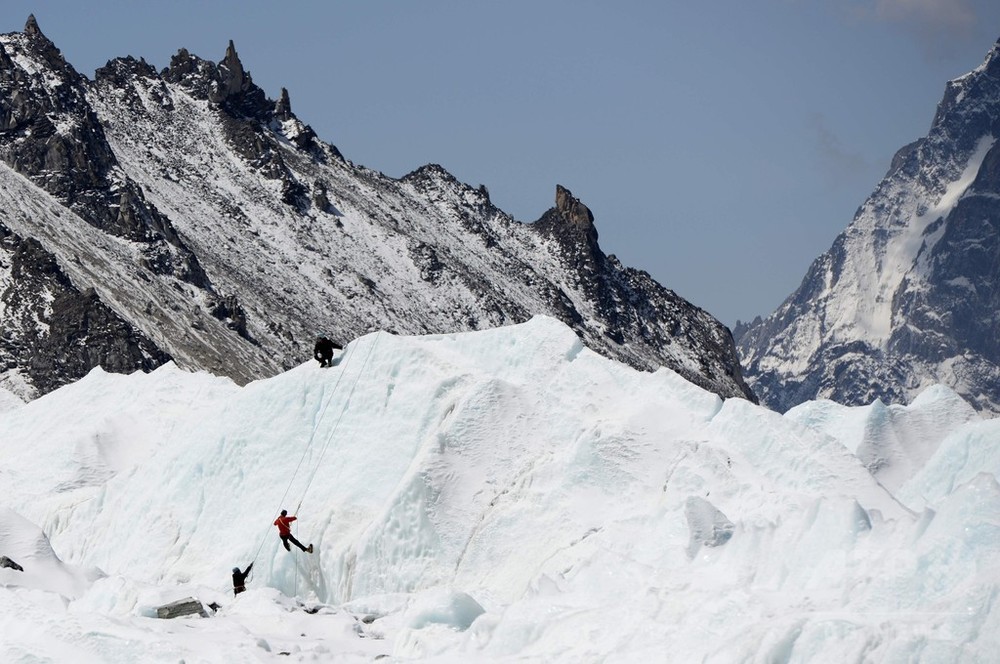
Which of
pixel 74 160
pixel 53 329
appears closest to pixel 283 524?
pixel 53 329

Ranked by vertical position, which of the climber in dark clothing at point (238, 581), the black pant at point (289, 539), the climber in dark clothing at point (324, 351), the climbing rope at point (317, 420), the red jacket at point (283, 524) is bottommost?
the climber in dark clothing at point (238, 581)

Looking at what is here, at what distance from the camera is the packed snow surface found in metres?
21.8

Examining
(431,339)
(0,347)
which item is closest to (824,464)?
(431,339)

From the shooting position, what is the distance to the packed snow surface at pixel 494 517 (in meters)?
21.8

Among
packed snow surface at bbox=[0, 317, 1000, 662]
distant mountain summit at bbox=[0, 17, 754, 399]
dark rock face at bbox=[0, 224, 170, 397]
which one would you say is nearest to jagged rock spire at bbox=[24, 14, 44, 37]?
distant mountain summit at bbox=[0, 17, 754, 399]

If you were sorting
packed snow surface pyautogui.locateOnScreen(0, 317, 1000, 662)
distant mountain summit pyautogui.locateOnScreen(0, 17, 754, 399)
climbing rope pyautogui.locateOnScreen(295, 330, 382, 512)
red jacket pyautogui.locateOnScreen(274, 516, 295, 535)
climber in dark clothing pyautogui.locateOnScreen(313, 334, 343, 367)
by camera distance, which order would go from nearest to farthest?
packed snow surface pyautogui.locateOnScreen(0, 317, 1000, 662) → red jacket pyautogui.locateOnScreen(274, 516, 295, 535) → climbing rope pyautogui.locateOnScreen(295, 330, 382, 512) → climber in dark clothing pyautogui.locateOnScreen(313, 334, 343, 367) → distant mountain summit pyautogui.locateOnScreen(0, 17, 754, 399)

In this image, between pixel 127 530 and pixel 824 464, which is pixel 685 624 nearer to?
pixel 824 464

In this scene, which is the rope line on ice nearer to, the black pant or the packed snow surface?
the packed snow surface

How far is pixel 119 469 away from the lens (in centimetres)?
3934

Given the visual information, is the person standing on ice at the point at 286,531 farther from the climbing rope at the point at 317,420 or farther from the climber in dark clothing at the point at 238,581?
the climbing rope at the point at 317,420

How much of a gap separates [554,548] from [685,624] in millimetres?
7304

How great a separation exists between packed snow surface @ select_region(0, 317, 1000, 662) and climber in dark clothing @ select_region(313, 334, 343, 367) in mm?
262

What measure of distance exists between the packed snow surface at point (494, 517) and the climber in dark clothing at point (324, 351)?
26 cm

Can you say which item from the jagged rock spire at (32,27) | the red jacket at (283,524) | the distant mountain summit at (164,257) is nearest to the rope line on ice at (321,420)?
the red jacket at (283,524)
